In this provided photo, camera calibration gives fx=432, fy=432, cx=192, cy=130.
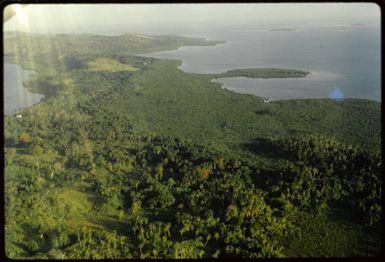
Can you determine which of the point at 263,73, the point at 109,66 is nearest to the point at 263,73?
the point at 263,73

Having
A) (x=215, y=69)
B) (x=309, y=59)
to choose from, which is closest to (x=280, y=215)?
(x=309, y=59)

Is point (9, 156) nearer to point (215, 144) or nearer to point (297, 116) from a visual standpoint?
point (215, 144)

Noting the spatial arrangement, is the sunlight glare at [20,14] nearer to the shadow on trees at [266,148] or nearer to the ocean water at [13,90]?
the ocean water at [13,90]

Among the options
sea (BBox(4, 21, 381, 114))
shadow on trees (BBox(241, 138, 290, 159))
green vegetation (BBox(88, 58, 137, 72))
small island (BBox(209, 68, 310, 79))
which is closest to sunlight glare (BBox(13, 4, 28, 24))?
shadow on trees (BBox(241, 138, 290, 159))

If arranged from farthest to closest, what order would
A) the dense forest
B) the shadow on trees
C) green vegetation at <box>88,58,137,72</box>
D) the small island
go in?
1. green vegetation at <box>88,58,137,72</box>
2. the small island
3. the shadow on trees
4. the dense forest

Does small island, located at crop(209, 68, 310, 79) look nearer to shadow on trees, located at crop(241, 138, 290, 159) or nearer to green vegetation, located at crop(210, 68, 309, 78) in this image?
green vegetation, located at crop(210, 68, 309, 78)

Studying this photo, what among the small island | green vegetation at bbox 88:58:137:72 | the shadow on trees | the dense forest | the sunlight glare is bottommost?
the shadow on trees

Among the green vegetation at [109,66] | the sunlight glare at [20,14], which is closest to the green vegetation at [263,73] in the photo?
the green vegetation at [109,66]
